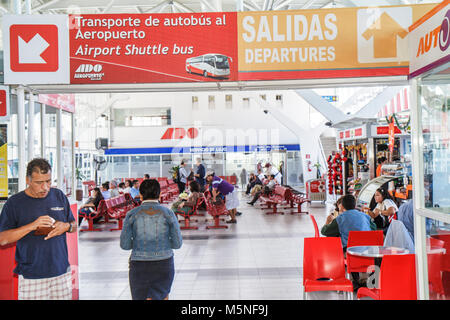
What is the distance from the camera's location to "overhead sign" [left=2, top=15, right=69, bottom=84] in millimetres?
4207

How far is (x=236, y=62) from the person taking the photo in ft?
14.4

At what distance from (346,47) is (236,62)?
1.16 meters

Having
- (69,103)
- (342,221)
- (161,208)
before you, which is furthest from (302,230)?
(161,208)

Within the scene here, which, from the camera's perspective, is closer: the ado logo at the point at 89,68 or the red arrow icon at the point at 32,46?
the red arrow icon at the point at 32,46

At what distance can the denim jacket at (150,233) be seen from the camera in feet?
11.1

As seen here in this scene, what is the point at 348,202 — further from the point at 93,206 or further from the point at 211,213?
the point at 93,206

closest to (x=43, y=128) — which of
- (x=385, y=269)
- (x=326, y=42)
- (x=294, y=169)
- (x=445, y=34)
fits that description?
(x=326, y=42)

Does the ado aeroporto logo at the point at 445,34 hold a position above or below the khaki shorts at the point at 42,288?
above

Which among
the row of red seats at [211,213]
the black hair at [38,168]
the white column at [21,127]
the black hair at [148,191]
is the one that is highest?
the white column at [21,127]

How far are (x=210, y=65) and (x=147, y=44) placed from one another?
70 cm

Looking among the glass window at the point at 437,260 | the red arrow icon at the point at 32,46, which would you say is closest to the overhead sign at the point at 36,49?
the red arrow icon at the point at 32,46

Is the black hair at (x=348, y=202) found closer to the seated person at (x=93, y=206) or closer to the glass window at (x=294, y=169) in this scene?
the seated person at (x=93, y=206)

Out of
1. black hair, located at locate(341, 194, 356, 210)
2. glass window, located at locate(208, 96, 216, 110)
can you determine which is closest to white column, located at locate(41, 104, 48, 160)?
black hair, located at locate(341, 194, 356, 210)

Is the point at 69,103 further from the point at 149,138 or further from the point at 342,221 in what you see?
the point at 149,138
